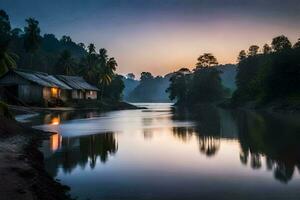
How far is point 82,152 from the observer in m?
24.7

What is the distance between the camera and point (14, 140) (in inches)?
956

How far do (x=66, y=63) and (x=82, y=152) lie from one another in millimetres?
82289

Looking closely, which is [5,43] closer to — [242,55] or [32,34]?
[32,34]

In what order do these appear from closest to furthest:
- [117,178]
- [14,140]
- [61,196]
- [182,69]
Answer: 1. [61,196]
2. [117,178]
3. [14,140]
4. [182,69]

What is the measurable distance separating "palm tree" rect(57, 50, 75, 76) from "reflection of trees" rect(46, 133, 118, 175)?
238ft

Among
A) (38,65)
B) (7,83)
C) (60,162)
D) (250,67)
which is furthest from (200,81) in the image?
(60,162)

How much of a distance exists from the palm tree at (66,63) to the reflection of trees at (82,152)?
238ft

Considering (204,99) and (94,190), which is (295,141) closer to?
(94,190)

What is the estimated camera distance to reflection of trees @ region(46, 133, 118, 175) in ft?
67.9

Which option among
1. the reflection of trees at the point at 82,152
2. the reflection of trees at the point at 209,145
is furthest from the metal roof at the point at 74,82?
the reflection of trees at the point at 209,145

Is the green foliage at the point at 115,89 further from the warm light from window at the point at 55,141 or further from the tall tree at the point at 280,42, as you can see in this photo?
the warm light from window at the point at 55,141

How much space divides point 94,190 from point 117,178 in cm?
238

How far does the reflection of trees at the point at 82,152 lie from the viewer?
67.9 ft

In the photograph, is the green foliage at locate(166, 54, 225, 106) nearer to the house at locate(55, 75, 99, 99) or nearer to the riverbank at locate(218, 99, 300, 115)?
the riverbank at locate(218, 99, 300, 115)
